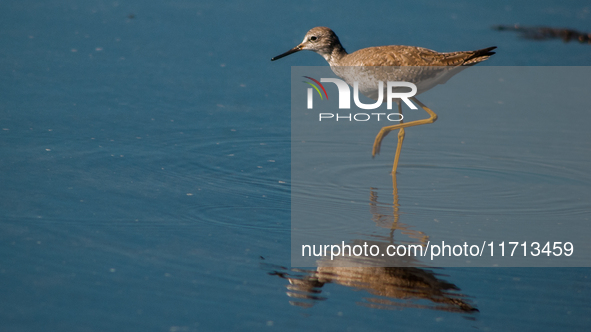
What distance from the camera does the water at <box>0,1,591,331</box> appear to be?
12.8 ft

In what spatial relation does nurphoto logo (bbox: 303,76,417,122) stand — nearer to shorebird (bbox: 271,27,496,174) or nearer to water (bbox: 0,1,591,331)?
shorebird (bbox: 271,27,496,174)

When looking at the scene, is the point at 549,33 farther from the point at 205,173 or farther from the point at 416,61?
the point at 205,173

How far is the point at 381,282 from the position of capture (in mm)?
4211

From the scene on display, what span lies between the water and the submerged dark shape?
28cm

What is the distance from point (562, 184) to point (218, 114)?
3.40 metres

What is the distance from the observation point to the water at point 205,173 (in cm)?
390

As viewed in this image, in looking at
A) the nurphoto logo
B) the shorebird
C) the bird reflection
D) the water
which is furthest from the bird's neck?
the bird reflection

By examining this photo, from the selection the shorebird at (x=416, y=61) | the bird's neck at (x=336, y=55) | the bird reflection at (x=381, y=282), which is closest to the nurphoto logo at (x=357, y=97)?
the shorebird at (x=416, y=61)

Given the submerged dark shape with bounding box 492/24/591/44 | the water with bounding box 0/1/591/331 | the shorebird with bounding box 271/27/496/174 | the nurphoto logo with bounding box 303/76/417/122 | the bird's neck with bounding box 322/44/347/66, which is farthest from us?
the submerged dark shape with bounding box 492/24/591/44

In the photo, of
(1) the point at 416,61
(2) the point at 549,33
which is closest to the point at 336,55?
(1) the point at 416,61

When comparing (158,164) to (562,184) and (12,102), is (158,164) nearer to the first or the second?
(12,102)

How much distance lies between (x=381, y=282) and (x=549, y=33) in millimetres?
7494

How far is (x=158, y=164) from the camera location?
5.94 meters

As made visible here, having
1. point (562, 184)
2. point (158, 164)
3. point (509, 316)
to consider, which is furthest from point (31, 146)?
point (562, 184)
